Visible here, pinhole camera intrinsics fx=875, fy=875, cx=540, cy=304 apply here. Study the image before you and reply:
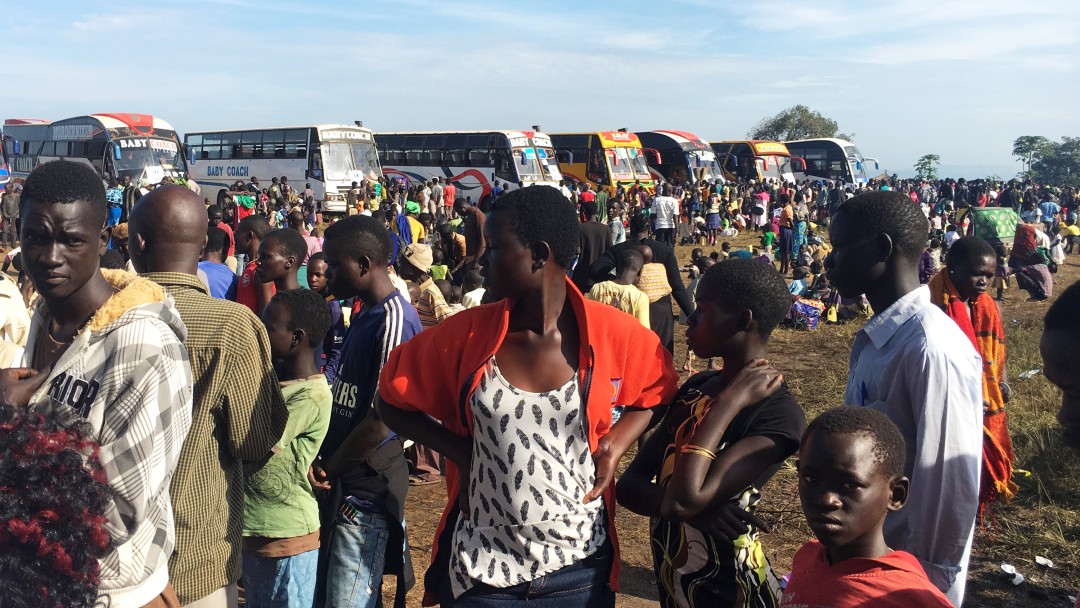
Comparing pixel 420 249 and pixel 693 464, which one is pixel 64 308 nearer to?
pixel 693 464

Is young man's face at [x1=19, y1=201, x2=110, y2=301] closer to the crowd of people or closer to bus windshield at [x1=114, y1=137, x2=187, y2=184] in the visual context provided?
the crowd of people

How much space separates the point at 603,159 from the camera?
3039 centimetres

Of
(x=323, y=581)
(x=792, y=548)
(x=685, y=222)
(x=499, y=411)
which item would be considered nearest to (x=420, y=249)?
(x=792, y=548)

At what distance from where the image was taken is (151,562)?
5.92 ft

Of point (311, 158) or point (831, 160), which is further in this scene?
point (831, 160)

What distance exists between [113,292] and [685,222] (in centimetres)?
2314

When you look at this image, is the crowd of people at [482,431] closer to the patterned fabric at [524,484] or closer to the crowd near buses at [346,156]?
the patterned fabric at [524,484]

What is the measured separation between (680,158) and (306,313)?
32.8 meters

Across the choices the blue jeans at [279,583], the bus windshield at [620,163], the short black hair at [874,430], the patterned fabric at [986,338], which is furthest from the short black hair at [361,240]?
the bus windshield at [620,163]

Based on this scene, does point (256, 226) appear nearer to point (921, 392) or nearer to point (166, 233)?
point (166, 233)

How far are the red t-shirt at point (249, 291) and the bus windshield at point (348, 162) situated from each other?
2207 cm

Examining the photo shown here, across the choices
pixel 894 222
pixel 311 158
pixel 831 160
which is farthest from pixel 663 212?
pixel 831 160

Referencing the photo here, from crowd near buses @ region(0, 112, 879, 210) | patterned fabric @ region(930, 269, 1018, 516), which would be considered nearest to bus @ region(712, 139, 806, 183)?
crowd near buses @ region(0, 112, 879, 210)

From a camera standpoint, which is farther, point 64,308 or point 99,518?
point 64,308
